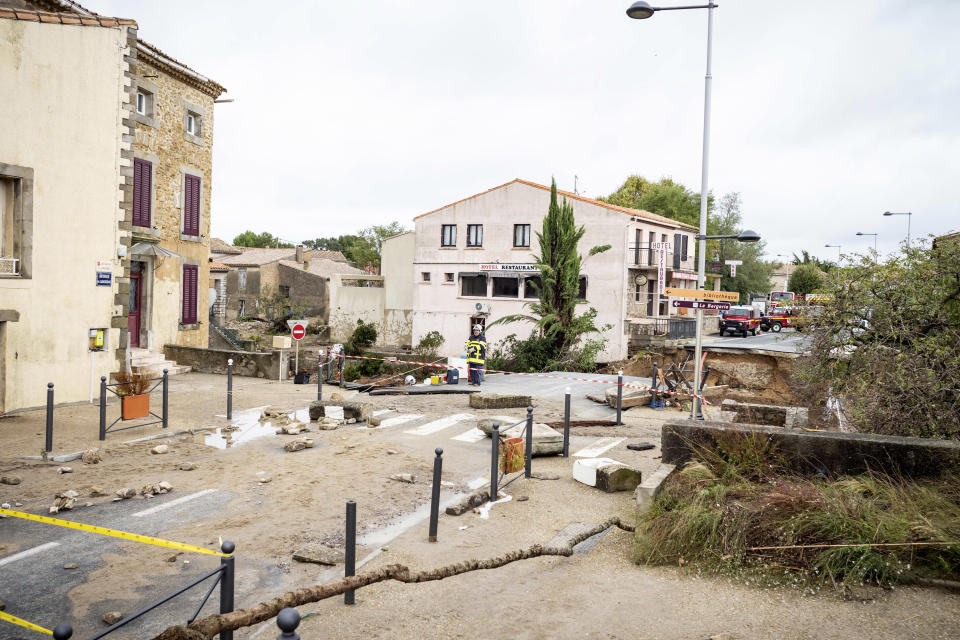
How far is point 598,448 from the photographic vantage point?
1184 centimetres

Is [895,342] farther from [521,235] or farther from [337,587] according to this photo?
[521,235]

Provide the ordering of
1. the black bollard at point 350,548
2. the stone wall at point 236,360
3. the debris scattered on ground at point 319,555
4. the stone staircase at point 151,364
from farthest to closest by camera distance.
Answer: the stone wall at point 236,360 < the stone staircase at point 151,364 < the debris scattered on ground at point 319,555 < the black bollard at point 350,548

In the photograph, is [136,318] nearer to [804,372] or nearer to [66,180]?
[66,180]

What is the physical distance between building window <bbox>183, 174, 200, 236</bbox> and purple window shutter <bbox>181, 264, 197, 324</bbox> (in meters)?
1.32

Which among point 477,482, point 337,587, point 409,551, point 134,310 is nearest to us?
point 337,587

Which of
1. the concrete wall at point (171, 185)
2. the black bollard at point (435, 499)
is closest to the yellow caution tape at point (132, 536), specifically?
the black bollard at point (435, 499)

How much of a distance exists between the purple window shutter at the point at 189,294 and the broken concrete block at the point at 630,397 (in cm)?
1561

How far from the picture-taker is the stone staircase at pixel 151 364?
20109 mm

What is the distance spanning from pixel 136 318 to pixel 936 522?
870 inches

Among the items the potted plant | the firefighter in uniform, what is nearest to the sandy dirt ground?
the potted plant

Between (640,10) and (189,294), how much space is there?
58.4ft

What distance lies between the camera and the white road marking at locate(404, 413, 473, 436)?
42.3 ft

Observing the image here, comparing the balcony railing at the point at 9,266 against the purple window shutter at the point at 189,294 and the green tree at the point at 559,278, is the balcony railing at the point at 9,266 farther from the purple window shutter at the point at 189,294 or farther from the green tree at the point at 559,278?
the green tree at the point at 559,278

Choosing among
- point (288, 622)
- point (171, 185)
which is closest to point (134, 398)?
point (288, 622)
